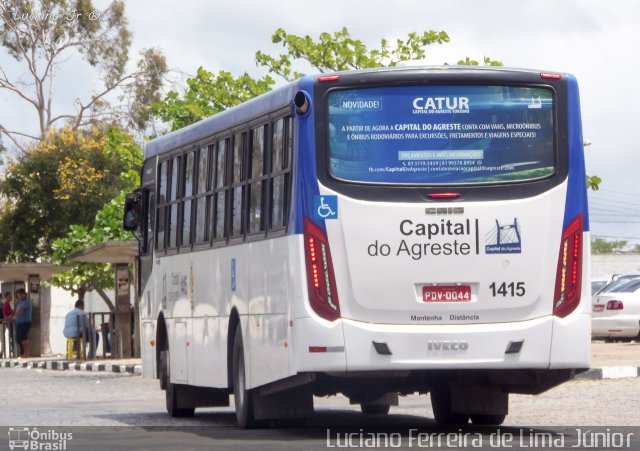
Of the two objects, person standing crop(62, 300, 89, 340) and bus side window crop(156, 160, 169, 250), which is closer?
bus side window crop(156, 160, 169, 250)

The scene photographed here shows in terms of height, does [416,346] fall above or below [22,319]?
below

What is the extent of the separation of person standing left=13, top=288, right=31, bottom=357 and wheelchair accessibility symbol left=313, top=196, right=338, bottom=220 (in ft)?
102

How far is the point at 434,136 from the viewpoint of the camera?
41.1ft

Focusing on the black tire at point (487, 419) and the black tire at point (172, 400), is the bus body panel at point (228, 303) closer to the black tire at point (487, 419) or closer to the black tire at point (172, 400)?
the black tire at point (172, 400)

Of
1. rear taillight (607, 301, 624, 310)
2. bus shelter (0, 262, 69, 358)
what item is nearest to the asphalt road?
rear taillight (607, 301, 624, 310)

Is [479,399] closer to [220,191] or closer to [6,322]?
[220,191]

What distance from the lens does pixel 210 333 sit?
15398mm

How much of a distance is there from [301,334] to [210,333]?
124 inches

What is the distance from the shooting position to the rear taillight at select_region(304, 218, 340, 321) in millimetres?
12375

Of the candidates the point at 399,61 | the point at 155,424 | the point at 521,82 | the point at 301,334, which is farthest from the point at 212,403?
the point at 399,61

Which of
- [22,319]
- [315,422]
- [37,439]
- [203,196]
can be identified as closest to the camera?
[37,439]

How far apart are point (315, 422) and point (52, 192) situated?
41490 millimetres

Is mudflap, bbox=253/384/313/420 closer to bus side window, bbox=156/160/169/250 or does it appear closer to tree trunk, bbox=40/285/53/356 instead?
bus side window, bbox=156/160/169/250

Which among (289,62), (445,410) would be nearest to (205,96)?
(289,62)
